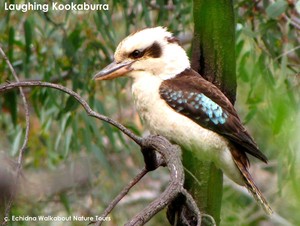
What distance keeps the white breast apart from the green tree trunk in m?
0.06

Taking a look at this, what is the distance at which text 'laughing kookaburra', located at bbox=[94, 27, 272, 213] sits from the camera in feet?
8.34

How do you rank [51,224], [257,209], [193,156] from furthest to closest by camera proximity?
[257,209] < [51,224] < [193,156]

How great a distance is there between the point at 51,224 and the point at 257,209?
1.28 metres

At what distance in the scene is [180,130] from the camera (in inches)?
99.2

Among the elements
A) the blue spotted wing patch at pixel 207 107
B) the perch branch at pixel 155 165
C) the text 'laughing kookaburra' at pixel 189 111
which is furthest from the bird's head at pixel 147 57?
the perch branch at pixel 155 165

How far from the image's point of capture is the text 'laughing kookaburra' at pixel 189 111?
254 cm

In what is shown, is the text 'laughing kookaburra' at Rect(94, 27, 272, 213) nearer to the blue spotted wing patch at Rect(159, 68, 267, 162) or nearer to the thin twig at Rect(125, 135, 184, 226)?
the blue spotted wing patch at Rect(159, 68, 267, 162)

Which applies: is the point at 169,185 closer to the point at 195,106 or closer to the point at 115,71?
the point at 195,106

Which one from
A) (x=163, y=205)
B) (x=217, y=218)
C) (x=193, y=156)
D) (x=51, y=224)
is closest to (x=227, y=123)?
(x=193, y=156)

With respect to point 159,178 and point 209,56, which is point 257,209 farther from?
point 209,56

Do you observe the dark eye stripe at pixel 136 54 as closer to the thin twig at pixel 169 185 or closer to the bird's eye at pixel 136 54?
the bird's eye at pixel 136 54

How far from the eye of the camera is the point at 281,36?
12.1 feet

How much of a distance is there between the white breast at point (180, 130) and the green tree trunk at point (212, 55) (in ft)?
0.19

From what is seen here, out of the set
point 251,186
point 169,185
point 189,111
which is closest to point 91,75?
point 189,111
